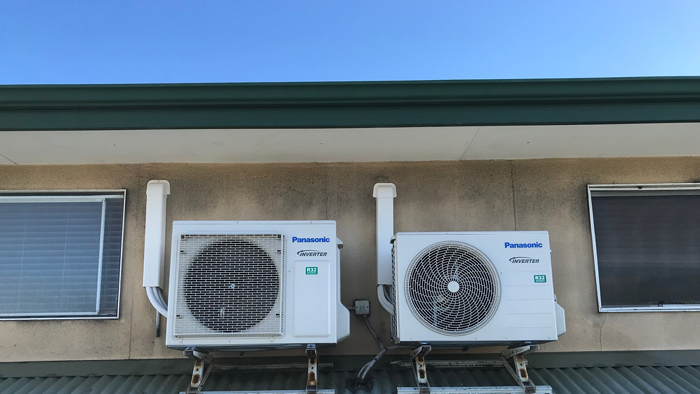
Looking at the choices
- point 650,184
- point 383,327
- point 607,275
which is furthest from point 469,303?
point 650,184

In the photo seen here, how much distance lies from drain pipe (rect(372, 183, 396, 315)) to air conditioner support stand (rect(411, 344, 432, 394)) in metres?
0.33

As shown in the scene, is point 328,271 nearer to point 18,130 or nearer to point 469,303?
point 469,303

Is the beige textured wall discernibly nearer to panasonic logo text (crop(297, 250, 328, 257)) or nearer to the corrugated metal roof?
the corrugated metal roof

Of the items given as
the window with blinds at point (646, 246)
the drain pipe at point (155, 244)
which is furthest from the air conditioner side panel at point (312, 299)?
the window with blinds at point (646, 246)

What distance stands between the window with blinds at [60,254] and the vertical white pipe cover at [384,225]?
1827mm

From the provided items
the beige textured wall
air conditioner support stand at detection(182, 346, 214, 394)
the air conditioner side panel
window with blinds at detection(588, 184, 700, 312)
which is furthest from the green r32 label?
window with blinds at detection(588, 184, 700, 312)

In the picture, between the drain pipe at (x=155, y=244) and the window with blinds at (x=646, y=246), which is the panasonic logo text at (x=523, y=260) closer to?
the window with blinds at (x=646, y=246)

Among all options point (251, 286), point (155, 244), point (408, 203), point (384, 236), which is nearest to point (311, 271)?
point (251, 286)

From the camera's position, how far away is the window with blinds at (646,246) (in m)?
3.74

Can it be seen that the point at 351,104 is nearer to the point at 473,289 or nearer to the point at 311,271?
the point at 311,271

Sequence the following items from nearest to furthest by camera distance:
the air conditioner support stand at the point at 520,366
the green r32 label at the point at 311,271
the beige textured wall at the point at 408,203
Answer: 1. the green r32 label at the point at 311,271
2. the air conditioner support stand at the point at 520,366
3. the beige textured wall at the point at 408,203

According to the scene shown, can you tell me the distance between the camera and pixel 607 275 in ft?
12.4

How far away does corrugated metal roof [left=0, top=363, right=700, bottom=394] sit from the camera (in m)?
3.25

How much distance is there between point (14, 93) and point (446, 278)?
8.90 feet
